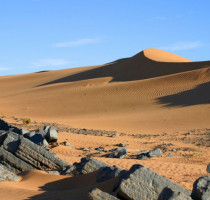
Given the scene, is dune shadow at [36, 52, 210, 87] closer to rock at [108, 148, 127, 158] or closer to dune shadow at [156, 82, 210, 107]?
dune shadow at [156, 82, 210, 107]

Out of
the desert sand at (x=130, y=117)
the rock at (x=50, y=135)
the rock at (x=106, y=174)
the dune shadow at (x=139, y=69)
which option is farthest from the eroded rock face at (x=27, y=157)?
the dune shadow at (x=139, y=69)

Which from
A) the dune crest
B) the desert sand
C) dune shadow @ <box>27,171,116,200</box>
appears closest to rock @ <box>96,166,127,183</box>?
dune shadow @ <box>27,171,116,200</box>

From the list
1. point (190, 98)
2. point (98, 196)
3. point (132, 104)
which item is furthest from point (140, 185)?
point (132, 104)

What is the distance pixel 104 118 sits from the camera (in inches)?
1276

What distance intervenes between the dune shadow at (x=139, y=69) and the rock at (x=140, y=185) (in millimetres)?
43688

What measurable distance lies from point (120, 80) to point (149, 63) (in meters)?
6.42

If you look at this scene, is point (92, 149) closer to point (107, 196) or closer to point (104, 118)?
point (107, 196)

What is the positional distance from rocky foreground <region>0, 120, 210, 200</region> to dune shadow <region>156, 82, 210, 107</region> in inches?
930

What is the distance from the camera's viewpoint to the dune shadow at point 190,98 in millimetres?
34344

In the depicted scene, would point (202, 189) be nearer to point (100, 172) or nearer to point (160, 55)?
point (100, 172)

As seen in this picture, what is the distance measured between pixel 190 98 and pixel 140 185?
96.5 feet

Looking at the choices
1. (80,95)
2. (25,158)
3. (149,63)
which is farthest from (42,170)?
(149,63)

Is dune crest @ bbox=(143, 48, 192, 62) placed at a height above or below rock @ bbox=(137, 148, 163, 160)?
above

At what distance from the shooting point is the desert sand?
10324 mm
